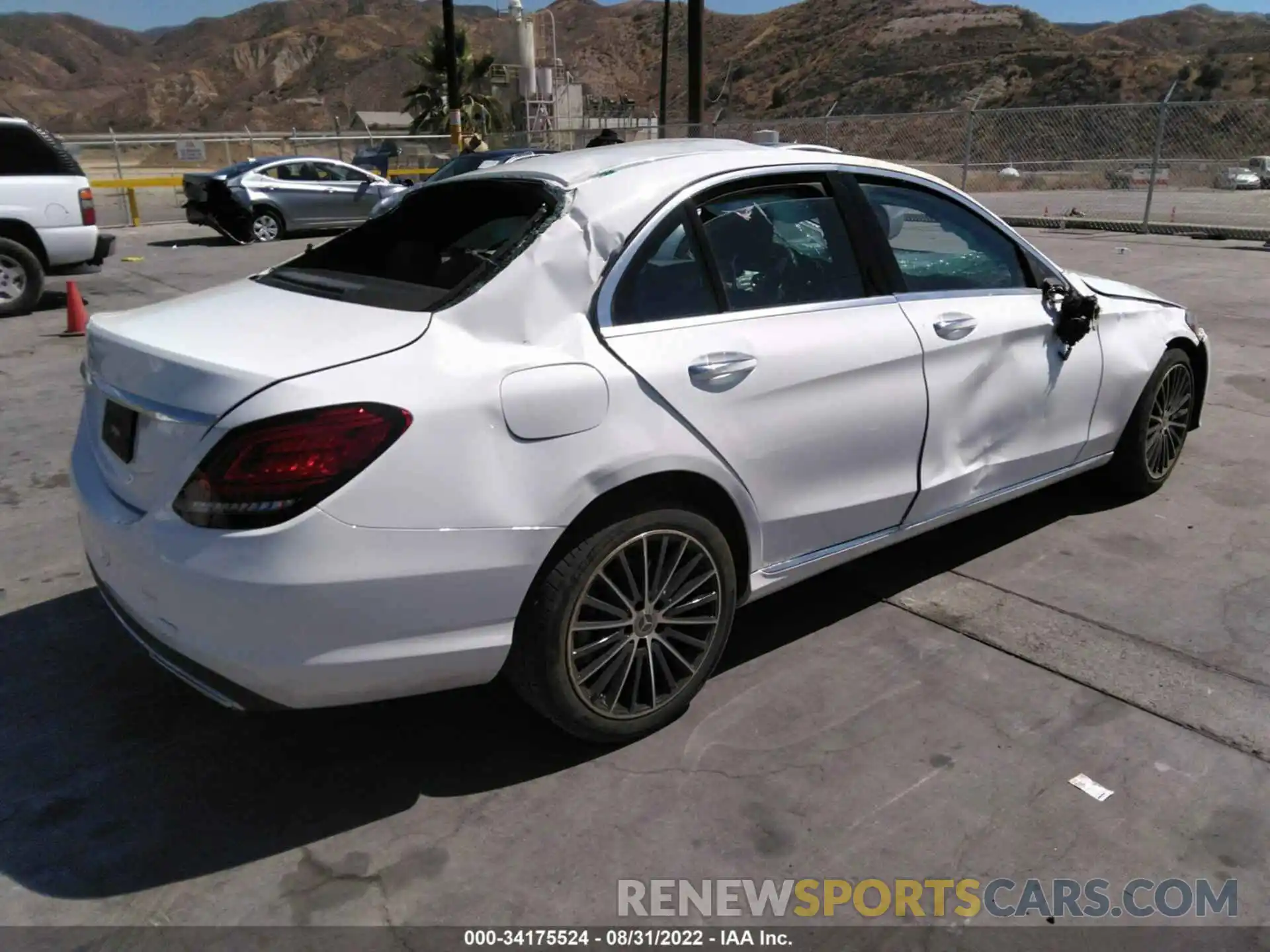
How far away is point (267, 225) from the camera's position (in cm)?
1755

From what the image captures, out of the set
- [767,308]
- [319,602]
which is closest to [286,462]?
[319,602]

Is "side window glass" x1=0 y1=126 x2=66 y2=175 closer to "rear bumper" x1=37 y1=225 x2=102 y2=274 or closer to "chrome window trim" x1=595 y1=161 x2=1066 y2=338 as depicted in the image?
"rear bumper" x1=37 y1=225 x2=102 y2=274

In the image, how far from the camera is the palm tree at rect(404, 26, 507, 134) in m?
49.2

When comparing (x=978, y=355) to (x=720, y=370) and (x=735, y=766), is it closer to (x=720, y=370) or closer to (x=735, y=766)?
(x=720, y=370)

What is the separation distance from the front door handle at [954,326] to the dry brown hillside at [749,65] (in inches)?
2599

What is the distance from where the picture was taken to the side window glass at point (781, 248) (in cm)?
323

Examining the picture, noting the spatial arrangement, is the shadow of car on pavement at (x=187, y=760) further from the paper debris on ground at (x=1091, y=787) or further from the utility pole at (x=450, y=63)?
the utility pole at (x=450, y=63)

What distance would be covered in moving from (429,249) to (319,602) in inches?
53.5

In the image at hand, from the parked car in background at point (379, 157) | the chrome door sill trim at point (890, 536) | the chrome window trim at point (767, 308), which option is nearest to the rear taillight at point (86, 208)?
the chrome window trim at point (767, 308)

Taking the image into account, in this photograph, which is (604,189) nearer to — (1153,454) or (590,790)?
(590,790)

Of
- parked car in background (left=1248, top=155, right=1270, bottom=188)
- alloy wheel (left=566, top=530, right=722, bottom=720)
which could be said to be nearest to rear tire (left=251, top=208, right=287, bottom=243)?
alloy wheel (left=566, top=530, right=722, bottom=720)

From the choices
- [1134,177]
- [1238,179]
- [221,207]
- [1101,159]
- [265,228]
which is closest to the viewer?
[221,207]
